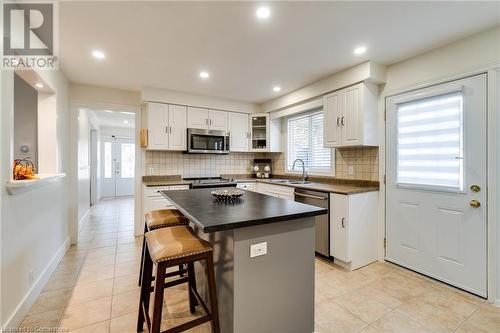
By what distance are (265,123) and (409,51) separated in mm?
2703

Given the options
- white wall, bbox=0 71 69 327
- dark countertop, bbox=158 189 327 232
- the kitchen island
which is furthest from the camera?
white wall, bbox=0 71 69 327

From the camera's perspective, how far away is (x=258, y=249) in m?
1.42

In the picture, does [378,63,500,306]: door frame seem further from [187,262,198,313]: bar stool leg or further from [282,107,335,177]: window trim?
[187,262,198,313]: bar stool leg

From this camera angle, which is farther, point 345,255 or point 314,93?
point 314,93

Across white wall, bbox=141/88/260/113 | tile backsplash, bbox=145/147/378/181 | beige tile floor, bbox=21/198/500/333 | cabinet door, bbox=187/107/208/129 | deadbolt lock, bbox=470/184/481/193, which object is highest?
white wall, bbox=141/88/260/113

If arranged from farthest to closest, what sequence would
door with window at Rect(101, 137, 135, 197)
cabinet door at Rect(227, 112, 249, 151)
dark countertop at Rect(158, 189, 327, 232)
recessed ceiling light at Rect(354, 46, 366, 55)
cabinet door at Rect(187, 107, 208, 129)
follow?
door with window at Rect(101, 137, 135, 197)
cabinet door at Rect(227, 112, 249, 151)
cabinet door at Rect(187, 107, 208, 129)
recessed ceiling light at Rect(354, 46, 366, 55)
dark countertop at Rect(158, 189, 327, 232)

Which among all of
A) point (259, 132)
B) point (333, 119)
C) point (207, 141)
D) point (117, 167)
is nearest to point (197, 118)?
point (207, 141)

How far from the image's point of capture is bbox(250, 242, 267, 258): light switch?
1400mm

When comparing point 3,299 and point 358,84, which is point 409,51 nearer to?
point 358,84

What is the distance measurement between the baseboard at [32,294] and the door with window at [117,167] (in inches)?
215

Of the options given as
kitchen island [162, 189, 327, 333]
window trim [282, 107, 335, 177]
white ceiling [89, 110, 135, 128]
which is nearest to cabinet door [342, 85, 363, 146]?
window trim [282, 107, 335, 177]

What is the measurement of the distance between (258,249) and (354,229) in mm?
1818

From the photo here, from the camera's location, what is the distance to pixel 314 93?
350 centimetres

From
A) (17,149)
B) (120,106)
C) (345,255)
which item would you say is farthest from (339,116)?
(17,149)
